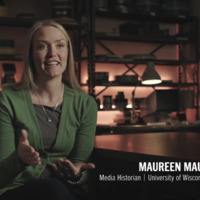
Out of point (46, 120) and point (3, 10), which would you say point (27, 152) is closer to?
point (46, 120)

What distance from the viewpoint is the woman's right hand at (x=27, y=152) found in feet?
3.87

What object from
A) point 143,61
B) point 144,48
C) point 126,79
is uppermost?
point 144,48

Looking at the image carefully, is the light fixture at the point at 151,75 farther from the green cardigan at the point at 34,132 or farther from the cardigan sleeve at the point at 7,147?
the cardigan sleeve at the point at 7,147

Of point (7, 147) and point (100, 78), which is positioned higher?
point (100, 78)

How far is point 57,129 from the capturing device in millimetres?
1451

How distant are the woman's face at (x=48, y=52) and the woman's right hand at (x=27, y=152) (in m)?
0.35

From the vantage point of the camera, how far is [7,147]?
135 centimetres

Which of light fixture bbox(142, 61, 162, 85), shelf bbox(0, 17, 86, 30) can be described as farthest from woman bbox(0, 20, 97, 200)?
shelf bbox(0, 17, 86, 30)

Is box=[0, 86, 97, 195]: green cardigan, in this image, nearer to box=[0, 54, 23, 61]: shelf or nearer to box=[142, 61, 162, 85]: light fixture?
box=[142, 61, 162, 85]: light fixture

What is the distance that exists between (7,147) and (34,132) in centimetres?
11

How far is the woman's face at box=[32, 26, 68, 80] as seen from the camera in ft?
4.84

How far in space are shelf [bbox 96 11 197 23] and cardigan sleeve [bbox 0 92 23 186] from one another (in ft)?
11.0

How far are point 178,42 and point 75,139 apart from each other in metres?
3.86

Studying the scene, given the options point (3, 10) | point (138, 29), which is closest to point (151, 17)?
point (138, 29)
